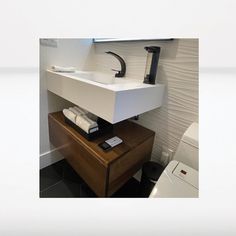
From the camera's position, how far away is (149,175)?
30.9 inches

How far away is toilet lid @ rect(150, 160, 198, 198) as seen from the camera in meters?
0.44

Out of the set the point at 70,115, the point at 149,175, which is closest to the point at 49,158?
the point at 70,115

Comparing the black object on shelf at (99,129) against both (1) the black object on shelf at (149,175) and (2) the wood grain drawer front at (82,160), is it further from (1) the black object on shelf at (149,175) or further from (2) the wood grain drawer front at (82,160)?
(1) the black object on shelf at (149,175)

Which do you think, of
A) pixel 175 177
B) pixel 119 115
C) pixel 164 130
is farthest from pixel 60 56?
pixel 175 177

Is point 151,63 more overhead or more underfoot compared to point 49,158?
more overhead

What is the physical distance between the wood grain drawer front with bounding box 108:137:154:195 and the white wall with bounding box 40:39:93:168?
2.03ft

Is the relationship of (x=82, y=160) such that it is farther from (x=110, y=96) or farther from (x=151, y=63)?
(x=151, y=63)

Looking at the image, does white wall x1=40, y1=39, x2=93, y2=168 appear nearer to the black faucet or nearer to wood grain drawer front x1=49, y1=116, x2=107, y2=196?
wood grain drawer front x1=49, y1=116, x2=107, y2=196

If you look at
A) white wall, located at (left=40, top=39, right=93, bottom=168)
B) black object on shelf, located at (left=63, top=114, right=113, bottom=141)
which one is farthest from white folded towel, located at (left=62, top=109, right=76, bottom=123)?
white wall, located at (left=40, top=39, right=93, bottom=168)

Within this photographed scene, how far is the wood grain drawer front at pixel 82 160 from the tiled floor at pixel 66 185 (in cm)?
6

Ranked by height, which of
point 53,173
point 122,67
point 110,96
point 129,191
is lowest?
point 53,173

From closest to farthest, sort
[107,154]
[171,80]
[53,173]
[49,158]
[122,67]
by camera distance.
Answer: [107,154] → [171,80] → [122,67] → [53,173] → [49,158]

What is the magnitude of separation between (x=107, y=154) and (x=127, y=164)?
14 centimetres
